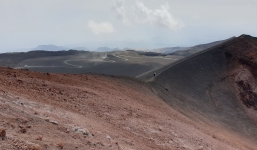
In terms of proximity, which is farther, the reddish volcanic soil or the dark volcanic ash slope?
the dark volcanic ash slope

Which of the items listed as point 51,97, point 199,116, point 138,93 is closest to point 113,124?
point 51,97

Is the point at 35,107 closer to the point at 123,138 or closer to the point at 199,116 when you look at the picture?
the point at 123,138

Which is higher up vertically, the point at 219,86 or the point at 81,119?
the point at 81,119

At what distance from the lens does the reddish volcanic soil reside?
28.8ft

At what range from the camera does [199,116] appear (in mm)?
24094

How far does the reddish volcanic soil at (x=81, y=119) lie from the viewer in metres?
8.77

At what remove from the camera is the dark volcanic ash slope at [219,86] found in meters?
26.0

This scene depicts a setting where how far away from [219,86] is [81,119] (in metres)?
24.3

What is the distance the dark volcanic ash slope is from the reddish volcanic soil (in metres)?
6.96

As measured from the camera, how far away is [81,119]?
37.3ft

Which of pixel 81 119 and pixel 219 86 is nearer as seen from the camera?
pixel 81 119

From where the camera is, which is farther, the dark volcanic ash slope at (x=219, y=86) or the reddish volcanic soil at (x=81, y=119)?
the dark volcanic ash slope at (x=219, y=86)

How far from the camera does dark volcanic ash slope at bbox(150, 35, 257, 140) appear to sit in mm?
25953

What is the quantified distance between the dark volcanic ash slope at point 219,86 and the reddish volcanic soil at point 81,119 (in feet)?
22.8
